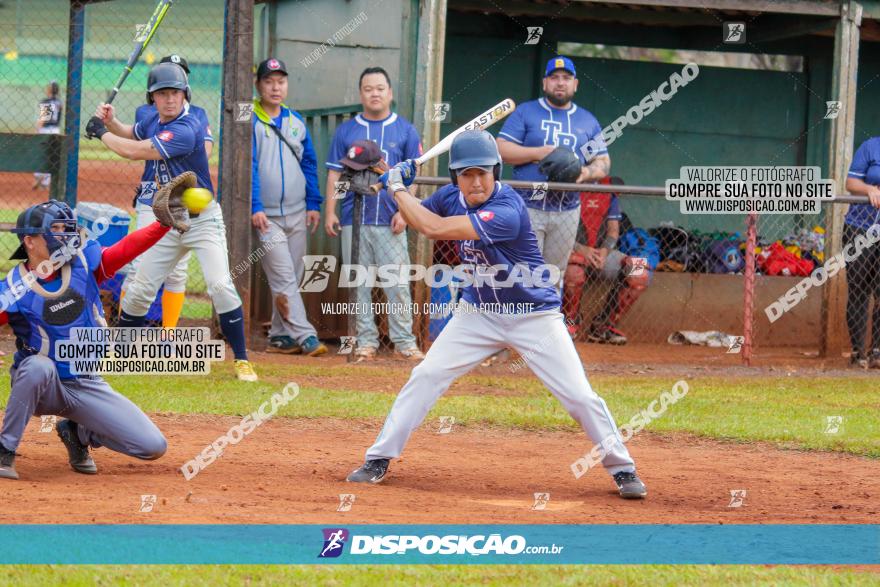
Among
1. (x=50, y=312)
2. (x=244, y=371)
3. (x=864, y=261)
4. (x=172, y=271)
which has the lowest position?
(x=244, y=371)

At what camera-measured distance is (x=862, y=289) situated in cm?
1082

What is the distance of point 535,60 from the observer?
45.8 ft

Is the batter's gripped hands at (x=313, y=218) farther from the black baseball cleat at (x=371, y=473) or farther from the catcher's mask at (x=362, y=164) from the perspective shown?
the black baseball cleat at (x=371, y=473)

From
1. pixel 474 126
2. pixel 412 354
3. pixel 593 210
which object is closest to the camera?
pixel 474 126

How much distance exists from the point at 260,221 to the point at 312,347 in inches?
46.4

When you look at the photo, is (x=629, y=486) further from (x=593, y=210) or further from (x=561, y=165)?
(x=593, y=210)

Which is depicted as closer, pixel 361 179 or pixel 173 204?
pixel 173 204

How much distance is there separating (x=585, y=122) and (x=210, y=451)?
484cm

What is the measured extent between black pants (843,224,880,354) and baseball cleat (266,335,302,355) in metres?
4.81

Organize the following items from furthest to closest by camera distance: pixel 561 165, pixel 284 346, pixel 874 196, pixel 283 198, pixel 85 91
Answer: pixel 85 91 < pixel 284 346 < pixel 283 198 < pixel 874 196 < pixel 561 165

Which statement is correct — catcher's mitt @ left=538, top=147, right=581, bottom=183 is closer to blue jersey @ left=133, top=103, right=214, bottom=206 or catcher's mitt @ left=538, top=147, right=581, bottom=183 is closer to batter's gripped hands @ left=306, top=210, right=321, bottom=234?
batter's gripped hands @ left=306, top=210, right=321, bottom=234

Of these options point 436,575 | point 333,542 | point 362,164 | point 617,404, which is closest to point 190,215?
point 362,164

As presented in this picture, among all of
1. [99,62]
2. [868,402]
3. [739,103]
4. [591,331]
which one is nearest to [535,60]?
[739,103]

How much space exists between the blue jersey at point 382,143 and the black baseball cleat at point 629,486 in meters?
4.69
